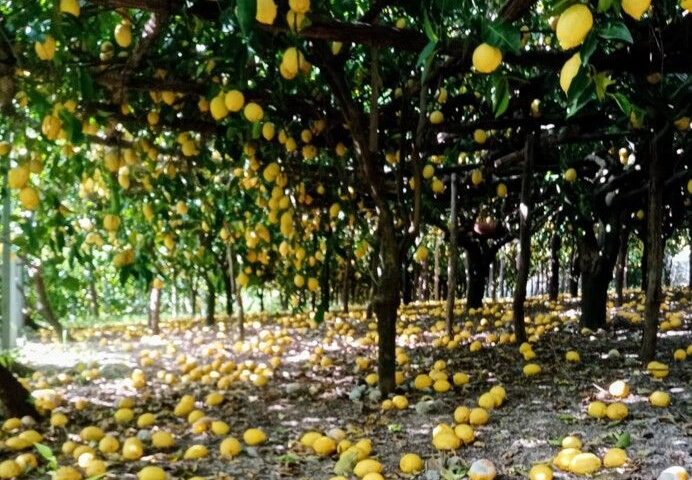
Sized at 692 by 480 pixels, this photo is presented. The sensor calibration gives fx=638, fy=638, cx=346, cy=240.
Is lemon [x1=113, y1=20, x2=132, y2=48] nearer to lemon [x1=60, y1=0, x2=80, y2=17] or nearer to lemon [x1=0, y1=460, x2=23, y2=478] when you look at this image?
lemon [x1=60, y1=0, x2=80, y2=17]

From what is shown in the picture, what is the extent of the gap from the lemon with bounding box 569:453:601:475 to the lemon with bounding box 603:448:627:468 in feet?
0.19

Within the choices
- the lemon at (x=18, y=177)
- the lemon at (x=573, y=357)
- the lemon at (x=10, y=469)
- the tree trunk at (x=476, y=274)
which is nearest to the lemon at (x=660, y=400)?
the lemon at (x=573, y=357)

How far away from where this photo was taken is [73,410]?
14.0 ft

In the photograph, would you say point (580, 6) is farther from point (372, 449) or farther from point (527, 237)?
point (527, 237)

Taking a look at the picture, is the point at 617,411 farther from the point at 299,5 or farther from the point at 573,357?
the point at 299,5

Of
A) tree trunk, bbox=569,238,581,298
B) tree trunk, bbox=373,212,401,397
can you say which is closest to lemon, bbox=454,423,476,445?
tree trunk, bbox=373,212,401,397

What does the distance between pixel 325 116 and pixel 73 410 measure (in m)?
2.59

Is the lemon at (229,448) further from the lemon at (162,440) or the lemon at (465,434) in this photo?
the lemon at (465,434)

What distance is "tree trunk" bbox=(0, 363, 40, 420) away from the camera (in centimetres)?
379

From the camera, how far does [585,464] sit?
2520 mm

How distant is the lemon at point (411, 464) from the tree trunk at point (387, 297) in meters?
1.20

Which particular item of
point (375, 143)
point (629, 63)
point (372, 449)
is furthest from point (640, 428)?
point (375, 143)

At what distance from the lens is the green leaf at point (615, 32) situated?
142 centimetres

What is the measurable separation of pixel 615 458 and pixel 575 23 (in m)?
1.87
